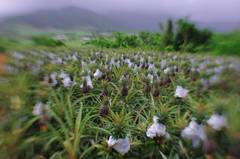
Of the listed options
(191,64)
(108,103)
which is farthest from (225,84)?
(108,103)

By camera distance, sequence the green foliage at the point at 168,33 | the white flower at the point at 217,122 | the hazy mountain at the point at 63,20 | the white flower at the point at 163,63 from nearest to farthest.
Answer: the white flower at the point at 217,122, the hazy mountain at the point at 63,20, the green foliage at the point at 168,33, the white flower at the point at 163,63

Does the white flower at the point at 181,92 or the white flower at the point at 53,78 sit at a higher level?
the white flower at the point at 53,78

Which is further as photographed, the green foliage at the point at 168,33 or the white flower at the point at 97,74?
the white flower at the point at 97,74

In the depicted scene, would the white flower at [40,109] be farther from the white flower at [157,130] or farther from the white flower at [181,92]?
the white flower at [181,92]

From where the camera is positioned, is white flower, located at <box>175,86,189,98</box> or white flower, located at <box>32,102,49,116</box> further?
white flower, located at <box>175,86,189,98</box>

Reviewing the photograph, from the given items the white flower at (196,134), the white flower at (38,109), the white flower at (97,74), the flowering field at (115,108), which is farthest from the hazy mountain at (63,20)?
the white flower at (97,74)

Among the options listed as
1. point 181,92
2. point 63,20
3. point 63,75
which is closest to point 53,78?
point 63,75

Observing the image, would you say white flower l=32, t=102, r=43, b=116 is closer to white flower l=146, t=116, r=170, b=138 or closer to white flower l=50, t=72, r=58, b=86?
white flower l=50, t=72, r=58, b=86

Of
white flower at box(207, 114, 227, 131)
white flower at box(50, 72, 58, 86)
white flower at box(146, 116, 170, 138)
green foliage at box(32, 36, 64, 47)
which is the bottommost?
white flower at box(146, 116, 170, 138)

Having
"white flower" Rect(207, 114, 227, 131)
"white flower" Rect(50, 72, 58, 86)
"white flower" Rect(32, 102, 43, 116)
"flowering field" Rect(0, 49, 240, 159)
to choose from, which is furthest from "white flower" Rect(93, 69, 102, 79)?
"white flower" Rect(207, 114, 227, 131)
